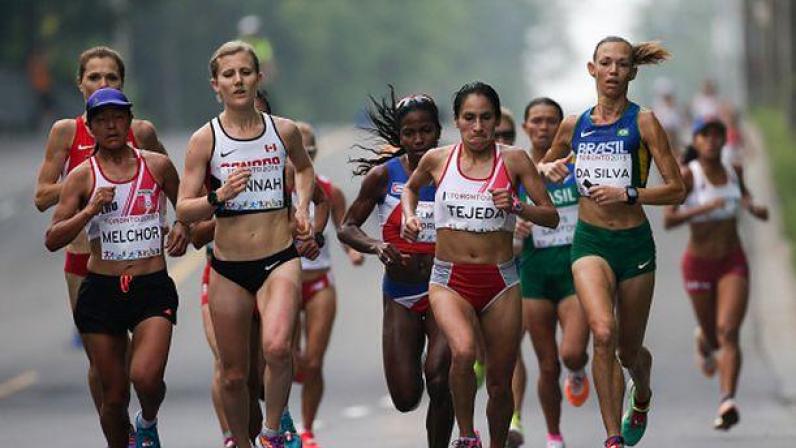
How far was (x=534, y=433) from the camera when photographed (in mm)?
18672

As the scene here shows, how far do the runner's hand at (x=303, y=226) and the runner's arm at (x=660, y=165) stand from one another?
1.92m

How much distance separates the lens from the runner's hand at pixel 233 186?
12461 millimetres

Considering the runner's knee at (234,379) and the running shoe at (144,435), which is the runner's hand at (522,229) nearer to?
the runner's knee at (234,379)

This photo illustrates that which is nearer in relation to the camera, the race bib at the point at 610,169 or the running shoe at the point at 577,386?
the race bib at the point at 610,169

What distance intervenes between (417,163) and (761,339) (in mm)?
12480

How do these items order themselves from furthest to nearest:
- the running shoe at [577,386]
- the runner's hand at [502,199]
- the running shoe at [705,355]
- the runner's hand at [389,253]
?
the running shoe at [705,355], the running shoe at [577,386], the runner's hand at [389,253], the runner's hand at [502,199]

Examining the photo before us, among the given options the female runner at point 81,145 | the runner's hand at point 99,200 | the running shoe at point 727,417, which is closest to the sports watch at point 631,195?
the female runner at point 81,145

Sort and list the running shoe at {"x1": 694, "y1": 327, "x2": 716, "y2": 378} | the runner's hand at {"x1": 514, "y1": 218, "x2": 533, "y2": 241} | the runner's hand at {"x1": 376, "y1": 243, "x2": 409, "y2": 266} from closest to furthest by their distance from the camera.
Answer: the runner's hand at {"x1": 376, "y1": 243, "x2": 409, "y2": 266} → the runner's hand at {"x1": 514, "y1": 218, "x2": 533, "y2": 241} → the running shoe at {"x1": 694, "y1": 327, "x2": 716, "y2": 378}

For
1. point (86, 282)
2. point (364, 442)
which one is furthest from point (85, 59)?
point (364, 442)

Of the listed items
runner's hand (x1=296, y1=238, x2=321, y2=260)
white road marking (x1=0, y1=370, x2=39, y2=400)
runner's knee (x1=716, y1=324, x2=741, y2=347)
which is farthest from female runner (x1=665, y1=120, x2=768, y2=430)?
white road marking (x1=0, y1=370, x2=39, y2=400)

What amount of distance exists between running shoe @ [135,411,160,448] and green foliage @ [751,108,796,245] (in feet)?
57.5

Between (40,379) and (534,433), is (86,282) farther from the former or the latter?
(40,379)

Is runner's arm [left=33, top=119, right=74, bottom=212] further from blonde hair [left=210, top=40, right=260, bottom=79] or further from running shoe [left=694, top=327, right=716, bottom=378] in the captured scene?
running shoe [left=694, top=327, right=716, bottom=378]

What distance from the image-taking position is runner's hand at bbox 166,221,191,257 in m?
12.9
